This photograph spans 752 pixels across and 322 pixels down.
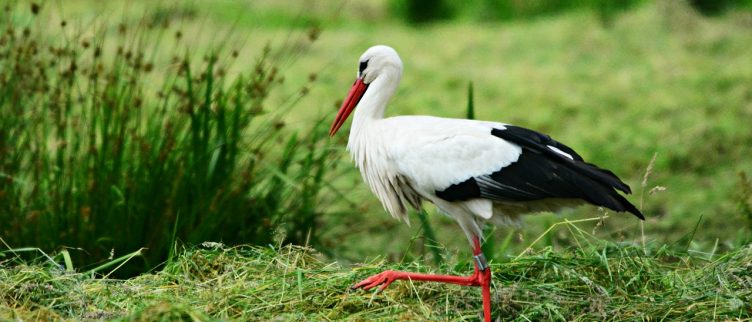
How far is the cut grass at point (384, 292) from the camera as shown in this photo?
3.02 m

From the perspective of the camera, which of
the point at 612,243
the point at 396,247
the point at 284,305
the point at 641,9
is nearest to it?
the point at 284,305

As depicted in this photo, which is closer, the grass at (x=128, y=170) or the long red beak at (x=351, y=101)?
the long red beak at (x=351, y=101)

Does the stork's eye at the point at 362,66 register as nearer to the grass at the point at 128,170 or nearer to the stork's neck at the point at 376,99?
the stork's neck at the point at 376,99

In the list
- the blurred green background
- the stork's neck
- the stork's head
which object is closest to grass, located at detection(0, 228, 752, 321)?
the blurred green background

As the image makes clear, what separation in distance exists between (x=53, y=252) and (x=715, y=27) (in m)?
5.15

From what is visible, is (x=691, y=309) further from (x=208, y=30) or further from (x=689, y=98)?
(x=208, y=30)

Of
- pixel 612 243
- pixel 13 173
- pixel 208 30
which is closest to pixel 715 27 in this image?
pixel 208 30

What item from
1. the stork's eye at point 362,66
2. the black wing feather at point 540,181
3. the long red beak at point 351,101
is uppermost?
the stork's eye at point 362,66

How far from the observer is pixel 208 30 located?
27.3 ft

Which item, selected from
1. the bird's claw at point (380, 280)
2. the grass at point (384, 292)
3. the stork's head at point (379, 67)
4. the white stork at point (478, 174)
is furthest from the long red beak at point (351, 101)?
the bird's claw at point (380, 280)

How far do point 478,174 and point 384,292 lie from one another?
417 millimetres

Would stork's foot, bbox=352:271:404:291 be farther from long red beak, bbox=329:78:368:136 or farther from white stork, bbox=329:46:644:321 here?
long red beak, bbox=329:78:368:136

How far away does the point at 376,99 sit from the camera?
3480 millimetres

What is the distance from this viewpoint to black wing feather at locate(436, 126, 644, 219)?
122 inches
